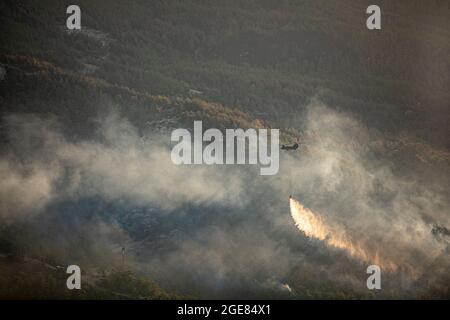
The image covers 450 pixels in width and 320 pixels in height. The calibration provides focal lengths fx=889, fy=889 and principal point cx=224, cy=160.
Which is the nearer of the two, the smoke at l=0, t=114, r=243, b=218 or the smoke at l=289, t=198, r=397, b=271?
the smoke at l=0, t=114, r=243, b=218

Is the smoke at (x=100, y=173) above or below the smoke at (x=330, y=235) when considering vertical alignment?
above

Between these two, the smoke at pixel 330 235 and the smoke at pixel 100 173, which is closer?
the smoke at pixel 100 173

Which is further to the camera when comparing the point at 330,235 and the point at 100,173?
the point at 100,173

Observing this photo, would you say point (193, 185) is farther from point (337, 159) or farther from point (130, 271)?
point (337, 159)

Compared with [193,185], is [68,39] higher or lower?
higher

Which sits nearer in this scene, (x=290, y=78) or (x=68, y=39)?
(x=68, y=39)

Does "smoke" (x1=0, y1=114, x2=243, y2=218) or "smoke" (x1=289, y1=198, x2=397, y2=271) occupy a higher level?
"smoke" (x1=0, y1=114, x2=243, y2=218)

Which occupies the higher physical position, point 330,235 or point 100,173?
point 100,173
